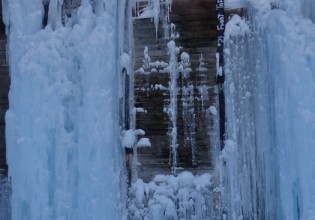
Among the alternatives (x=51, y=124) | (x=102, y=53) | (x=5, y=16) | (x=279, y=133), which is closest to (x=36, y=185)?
(x=51, y=124)

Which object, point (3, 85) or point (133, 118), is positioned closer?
point (133, 118)

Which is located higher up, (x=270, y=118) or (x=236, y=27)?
(x=236, y=27)

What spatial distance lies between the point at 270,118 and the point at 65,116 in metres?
1.74

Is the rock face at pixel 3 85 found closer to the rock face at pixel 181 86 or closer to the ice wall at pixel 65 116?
the ice wall at pixel 65 116

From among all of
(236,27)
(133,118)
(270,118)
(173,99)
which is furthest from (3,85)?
(270,118)

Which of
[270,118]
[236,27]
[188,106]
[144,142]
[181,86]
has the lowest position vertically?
[144,142]

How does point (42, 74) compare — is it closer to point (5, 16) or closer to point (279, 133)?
point (5, 16)

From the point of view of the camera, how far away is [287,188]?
128 inches

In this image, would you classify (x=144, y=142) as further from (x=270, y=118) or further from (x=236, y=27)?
(x=236, y=27)

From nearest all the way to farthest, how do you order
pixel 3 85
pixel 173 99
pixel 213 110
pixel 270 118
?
pixel 270 118 < pixel 213 110 < pixel 173 99 < pixel 3 85

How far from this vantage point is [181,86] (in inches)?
144

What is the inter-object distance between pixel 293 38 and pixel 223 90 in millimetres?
699

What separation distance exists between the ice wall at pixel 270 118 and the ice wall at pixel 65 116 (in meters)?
1.00

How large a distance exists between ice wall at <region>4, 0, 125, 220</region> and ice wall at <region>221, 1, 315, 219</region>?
100cm
